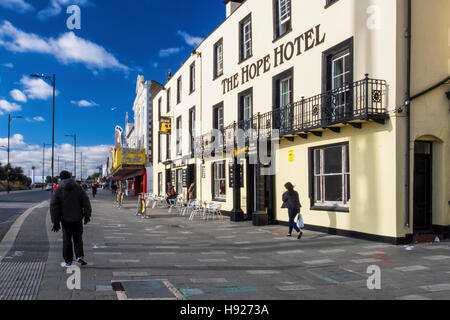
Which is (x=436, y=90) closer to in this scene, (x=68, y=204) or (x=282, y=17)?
(x=282, y=17)

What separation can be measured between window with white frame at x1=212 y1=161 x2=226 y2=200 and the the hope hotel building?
0.87 meters

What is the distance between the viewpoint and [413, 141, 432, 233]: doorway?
1102 cm

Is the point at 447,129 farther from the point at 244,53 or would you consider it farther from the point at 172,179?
the point at 172,179

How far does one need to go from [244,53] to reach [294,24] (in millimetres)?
4091

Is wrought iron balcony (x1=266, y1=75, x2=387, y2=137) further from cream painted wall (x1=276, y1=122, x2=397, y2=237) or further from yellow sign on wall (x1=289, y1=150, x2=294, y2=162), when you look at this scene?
yellow sign on wall (x1=289, y1=150, x2=294, y2=162)

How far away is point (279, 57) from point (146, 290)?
11.3 meters

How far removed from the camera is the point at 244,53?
18.2 metres

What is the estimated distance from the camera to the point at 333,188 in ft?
41.8

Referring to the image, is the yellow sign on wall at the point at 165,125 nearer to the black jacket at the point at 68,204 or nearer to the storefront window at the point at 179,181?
the storefront window at the point at 179,181

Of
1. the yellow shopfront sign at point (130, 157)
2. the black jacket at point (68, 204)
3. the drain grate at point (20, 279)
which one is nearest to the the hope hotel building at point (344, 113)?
the black jacket at point (68, 204)

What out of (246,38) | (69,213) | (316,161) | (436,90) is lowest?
(69,213)

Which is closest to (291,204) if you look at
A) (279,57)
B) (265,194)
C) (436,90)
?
(265,194)

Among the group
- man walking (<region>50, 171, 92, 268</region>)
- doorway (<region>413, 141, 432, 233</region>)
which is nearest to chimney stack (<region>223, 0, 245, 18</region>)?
doorway (<region>413, 141, 432, 233</region>)

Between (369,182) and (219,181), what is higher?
(369,182)
